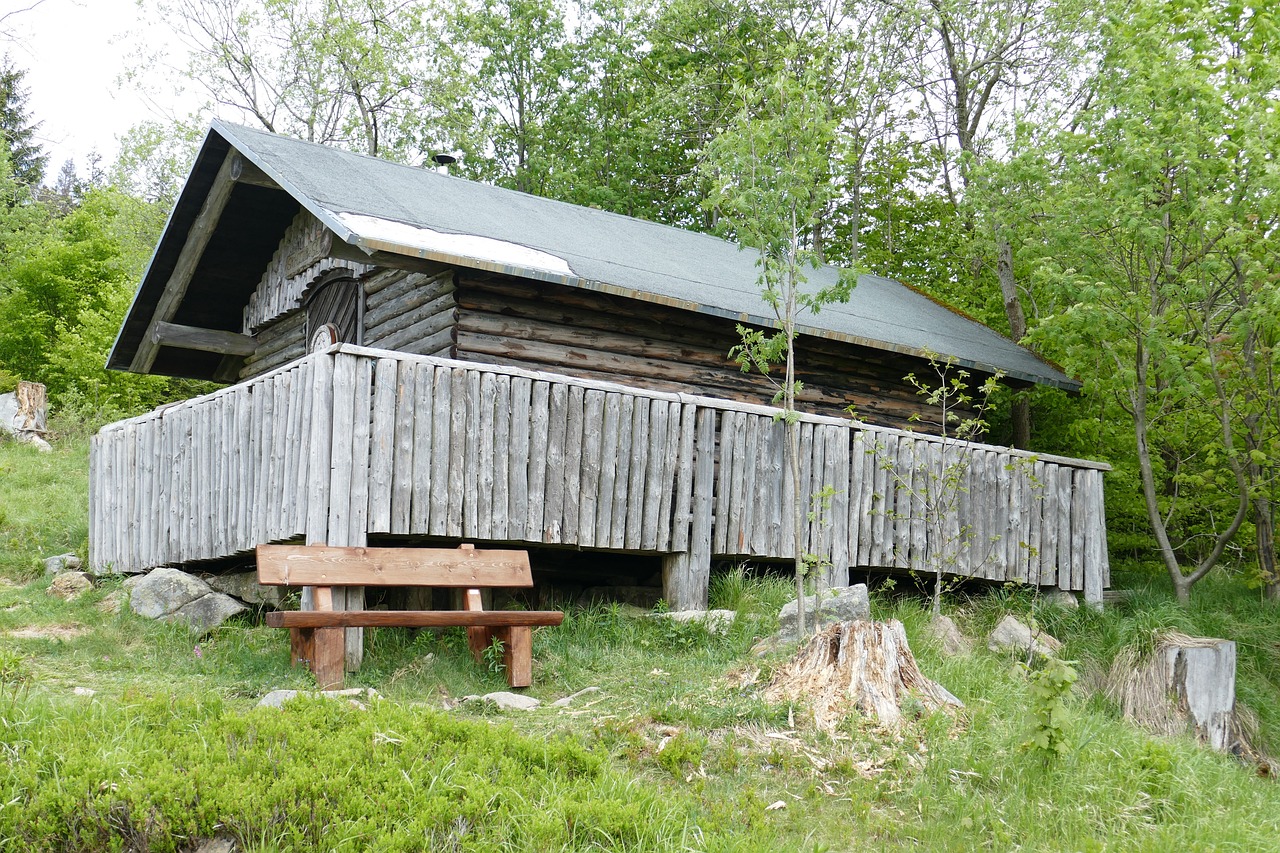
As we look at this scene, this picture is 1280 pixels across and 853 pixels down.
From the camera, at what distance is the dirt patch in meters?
8.48

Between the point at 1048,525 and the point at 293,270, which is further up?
the point at 293,270

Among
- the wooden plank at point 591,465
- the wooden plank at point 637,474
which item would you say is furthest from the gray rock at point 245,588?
the wooden plank at point 637,474

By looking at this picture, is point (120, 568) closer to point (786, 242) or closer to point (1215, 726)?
point (786, 242)

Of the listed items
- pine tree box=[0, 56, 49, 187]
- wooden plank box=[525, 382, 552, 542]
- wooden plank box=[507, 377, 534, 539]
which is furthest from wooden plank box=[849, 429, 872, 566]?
pine tree box=[0, 56, 49, 187]

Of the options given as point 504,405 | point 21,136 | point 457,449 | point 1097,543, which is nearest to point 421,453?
point 457,449

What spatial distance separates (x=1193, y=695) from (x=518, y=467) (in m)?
5.30

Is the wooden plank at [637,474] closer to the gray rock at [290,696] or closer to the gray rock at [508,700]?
the gray rock at [508,700]

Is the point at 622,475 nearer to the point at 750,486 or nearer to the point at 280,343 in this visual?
the point at 750,486

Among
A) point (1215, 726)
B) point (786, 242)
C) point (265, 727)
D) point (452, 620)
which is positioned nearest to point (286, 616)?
point (452, 620)

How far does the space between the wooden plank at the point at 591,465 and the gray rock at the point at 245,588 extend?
266cm

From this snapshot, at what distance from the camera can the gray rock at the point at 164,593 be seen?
360 inches

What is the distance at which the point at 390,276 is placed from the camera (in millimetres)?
11984

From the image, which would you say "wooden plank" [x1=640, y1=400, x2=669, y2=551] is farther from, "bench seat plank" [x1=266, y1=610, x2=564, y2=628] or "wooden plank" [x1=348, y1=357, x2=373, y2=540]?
"wooden plank" [x1=348, y1=357, x2=373, y2=540]

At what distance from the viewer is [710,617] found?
893 cm
